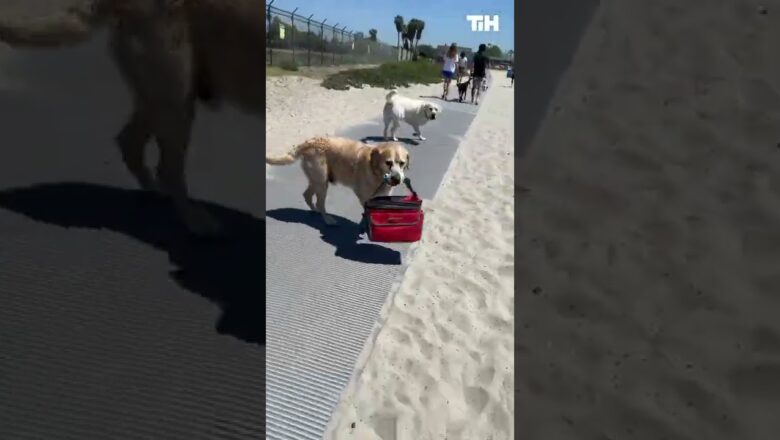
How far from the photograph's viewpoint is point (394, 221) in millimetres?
3201

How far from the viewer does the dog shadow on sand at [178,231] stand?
2.19 meters

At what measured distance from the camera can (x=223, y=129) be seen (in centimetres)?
244

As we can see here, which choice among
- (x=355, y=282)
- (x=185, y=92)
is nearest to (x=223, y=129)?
(x=185, y=92)

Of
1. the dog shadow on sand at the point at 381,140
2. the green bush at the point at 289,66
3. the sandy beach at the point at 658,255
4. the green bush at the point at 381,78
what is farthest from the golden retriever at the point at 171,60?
the green bush at the point at 289,66

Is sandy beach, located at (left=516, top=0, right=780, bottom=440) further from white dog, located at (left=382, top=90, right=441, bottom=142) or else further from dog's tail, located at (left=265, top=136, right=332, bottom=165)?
white dog, located at (left=382, top=90, right=441, bottom=142)

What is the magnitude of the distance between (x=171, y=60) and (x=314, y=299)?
1217 mm

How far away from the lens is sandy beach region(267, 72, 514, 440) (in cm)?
181

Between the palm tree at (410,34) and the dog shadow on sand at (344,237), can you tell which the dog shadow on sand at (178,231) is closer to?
the dog shadow on sand at (344,237)

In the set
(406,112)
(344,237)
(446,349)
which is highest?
(406,112)

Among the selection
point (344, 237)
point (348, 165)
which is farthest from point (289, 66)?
point (344, 237)

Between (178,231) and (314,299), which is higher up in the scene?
(178,231)

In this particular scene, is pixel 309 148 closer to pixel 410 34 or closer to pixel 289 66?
pixel 289 66

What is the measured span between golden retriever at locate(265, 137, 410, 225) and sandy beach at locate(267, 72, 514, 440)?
46 cm

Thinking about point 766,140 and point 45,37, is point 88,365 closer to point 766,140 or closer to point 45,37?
point 45,37
